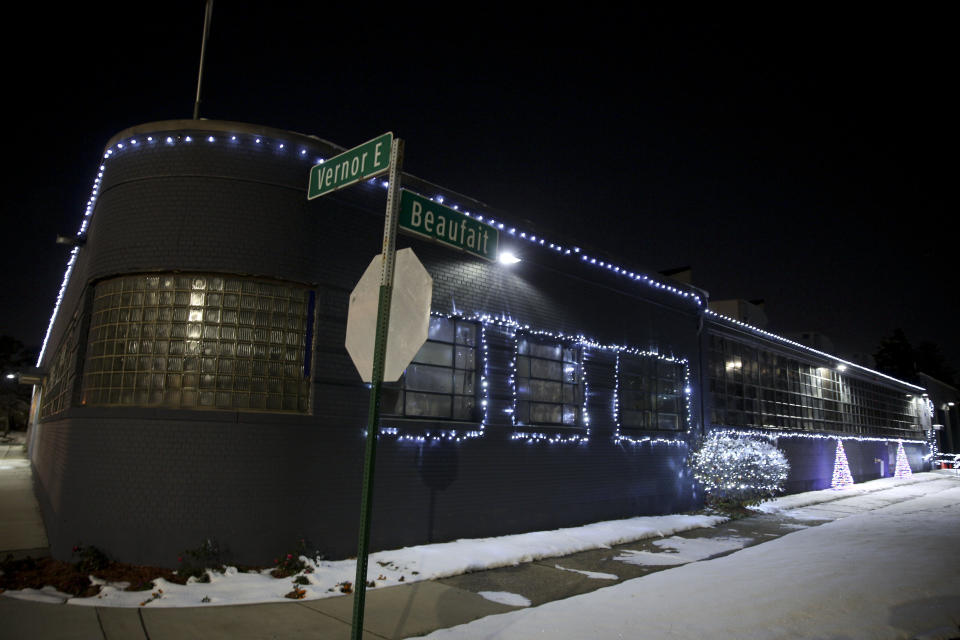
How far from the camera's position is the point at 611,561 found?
9.37 m

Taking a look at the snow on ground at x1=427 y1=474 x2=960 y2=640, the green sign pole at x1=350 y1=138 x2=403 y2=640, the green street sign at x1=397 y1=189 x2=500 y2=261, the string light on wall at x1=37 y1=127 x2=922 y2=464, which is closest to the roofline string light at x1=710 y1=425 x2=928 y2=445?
the string light on wall at x1=37 y1=127 x2=922 y2=464

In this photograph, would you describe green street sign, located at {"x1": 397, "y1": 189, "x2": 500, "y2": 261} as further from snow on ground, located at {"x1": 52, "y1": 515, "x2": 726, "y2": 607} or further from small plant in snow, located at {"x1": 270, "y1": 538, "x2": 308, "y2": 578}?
small plant in snow, located at {"x1": 270, "y1": 538, "x2": 308, "y2": 578}

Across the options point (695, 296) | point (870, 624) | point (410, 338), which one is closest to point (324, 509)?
point (410, 338)

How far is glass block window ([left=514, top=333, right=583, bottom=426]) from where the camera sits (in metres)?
11.5

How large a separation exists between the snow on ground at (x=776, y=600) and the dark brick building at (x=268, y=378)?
2.83 m

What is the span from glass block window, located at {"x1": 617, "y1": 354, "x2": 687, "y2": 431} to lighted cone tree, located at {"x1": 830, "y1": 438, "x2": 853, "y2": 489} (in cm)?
1130

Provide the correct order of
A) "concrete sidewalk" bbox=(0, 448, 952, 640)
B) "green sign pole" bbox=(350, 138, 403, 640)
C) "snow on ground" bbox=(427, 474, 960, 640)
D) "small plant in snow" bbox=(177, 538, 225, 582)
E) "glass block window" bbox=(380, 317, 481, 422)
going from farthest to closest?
"glass block window" bbox=(380, 317, 481, 422) < "small plant in snow" bbox=(177, 538, 225, 582) < "snow on ground" bbox=(427, 474, 960, 640) < "concrete sidewalk" bbox=(0, 448, 952, 640) < "green sign pole" bbox=(350, 138, 403, 640)

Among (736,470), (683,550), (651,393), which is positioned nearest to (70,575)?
(683,550)

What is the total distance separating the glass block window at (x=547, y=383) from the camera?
11.5m

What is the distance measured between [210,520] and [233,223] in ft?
11.8

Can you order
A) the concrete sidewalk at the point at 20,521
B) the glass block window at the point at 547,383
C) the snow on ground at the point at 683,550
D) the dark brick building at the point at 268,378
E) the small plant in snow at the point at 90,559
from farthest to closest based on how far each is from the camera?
1. the glass block window at the point at 547,383
2. the snow on ground at the point at 683,550
3. the concrete sidewalk at the point at 20,521
4. the dark brick building at the point at 268,378
5. the small plant in snow at the point at 90,559

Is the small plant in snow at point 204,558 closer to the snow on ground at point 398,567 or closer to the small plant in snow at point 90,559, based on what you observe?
the snow on ground at point 398,567

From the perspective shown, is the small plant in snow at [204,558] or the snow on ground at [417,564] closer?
the snow on ground at [417,564]

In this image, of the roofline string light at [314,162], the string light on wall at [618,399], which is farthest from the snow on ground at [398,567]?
the roofline string light at [314,162]
